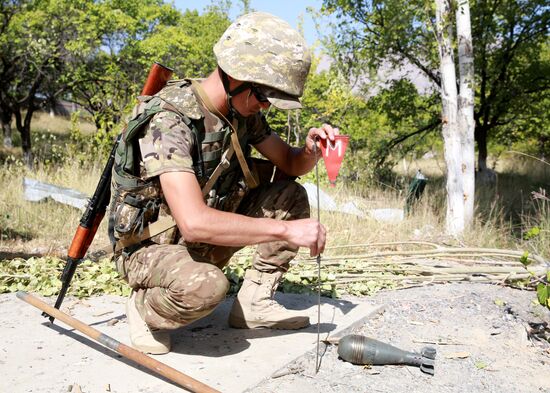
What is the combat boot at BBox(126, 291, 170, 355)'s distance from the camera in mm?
2688

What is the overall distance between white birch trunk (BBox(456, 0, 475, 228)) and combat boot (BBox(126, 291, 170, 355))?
14.3ft

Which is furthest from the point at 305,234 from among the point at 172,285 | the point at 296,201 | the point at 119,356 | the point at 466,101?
the point at 466,101

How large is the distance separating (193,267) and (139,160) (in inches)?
22.9

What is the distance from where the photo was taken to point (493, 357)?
3006 millimetres

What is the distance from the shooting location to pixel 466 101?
6387mm

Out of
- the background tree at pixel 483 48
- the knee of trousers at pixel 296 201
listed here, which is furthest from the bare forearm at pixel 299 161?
the background tree at pixel 483 48

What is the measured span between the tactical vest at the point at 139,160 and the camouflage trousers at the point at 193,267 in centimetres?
12

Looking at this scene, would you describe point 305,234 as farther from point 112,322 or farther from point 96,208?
point 112,322

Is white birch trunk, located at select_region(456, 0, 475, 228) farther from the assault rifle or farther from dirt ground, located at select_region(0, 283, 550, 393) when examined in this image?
the assault rifle

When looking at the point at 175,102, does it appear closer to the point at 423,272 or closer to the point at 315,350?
the point at 315,350

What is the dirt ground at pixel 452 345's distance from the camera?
A: 8.61 feet

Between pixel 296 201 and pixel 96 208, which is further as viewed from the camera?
pixel 296 201

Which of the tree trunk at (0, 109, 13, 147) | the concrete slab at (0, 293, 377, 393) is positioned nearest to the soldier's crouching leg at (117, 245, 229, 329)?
the concrete slab at (0, 293, 377, 393)

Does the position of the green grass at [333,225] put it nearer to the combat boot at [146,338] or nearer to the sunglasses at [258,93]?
the combat boot at [146,338]
